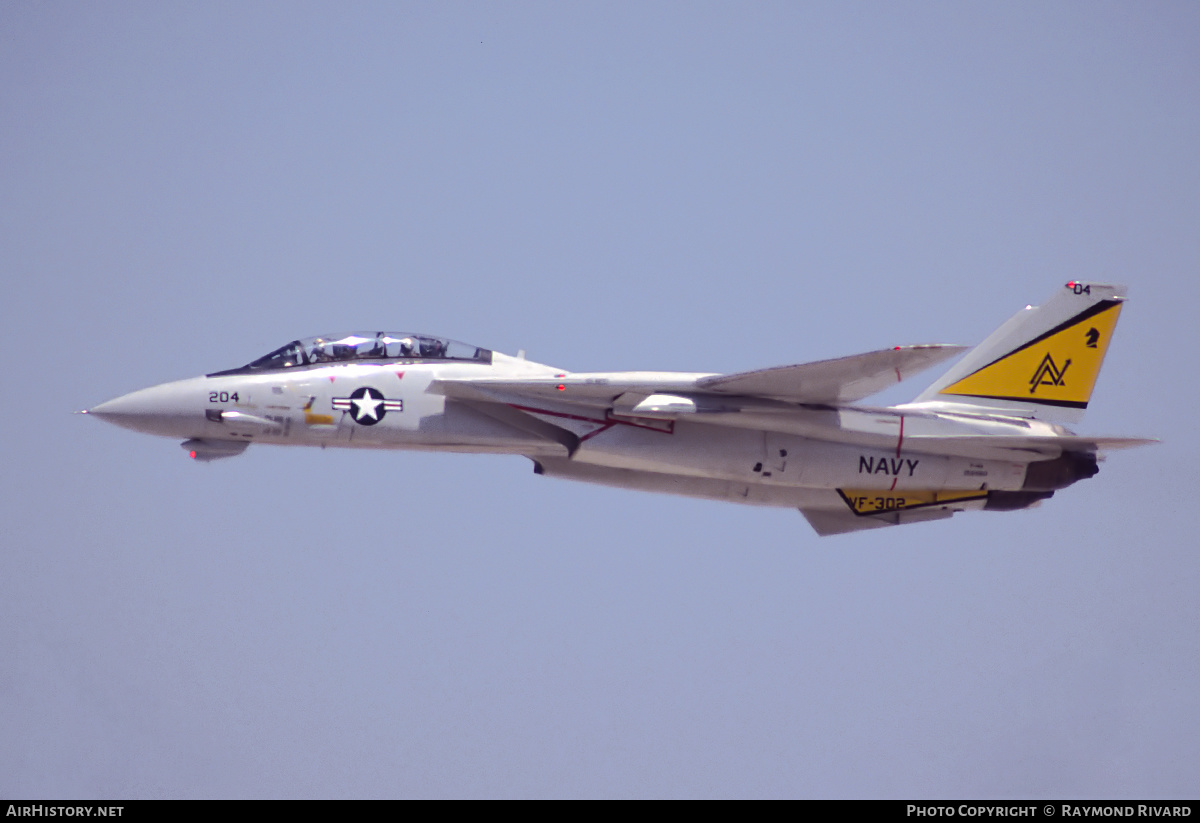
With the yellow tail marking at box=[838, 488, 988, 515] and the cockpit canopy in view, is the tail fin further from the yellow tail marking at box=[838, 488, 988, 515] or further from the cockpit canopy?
the cockpit canopy

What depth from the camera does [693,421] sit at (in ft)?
59.1

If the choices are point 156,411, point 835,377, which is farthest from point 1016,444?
point 156,411

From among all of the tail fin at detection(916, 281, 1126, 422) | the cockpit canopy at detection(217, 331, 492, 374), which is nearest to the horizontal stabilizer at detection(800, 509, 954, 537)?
the tail fin at detection(916, 281, 1126, 422)

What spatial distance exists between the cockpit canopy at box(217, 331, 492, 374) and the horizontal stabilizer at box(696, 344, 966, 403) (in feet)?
9.81

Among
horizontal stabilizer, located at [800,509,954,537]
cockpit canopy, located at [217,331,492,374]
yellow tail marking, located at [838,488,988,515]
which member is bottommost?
horizontal stabilizer, located at [800,509,954,537]

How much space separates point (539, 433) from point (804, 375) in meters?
3.23

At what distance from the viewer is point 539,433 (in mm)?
17906

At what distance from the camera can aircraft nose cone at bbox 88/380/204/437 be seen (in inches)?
663

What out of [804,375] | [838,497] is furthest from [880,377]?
[838,497]

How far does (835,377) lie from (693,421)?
1.81 meters

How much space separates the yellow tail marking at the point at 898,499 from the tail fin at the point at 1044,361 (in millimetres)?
1270

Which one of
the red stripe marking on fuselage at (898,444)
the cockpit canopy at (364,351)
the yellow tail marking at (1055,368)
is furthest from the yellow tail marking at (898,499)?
the cockpit canopy at (364,351)

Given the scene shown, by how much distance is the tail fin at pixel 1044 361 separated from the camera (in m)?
20.1
